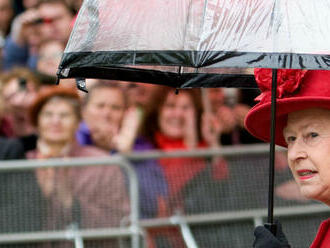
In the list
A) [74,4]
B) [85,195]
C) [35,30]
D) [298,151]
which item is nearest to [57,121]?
[85,195]

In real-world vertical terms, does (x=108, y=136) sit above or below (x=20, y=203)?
above

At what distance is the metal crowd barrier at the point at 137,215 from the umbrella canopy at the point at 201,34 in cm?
273

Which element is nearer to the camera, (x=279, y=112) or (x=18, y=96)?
(x=279, y=112)

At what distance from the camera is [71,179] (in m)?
5.78

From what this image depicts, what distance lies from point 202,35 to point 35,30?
19.7ft

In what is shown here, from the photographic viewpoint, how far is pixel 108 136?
6305mm

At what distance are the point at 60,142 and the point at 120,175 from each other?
22.0 inches

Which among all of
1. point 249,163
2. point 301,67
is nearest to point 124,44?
point 301,67

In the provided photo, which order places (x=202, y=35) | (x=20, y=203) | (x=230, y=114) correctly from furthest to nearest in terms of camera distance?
(x=230, y=114) < (x=20, y=203) < (x=202, y=35)

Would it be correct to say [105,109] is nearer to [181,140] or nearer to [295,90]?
[181,140]

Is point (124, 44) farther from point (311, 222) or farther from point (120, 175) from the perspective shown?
point (311, 222)

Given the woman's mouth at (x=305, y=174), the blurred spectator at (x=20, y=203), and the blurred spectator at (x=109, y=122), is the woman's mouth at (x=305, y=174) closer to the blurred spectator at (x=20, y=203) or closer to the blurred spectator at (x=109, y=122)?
the blurred spectator at (x=20, y=203)

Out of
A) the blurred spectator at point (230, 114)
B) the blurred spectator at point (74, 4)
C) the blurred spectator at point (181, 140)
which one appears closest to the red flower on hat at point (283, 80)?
the blurred spectator at point (181, 140)

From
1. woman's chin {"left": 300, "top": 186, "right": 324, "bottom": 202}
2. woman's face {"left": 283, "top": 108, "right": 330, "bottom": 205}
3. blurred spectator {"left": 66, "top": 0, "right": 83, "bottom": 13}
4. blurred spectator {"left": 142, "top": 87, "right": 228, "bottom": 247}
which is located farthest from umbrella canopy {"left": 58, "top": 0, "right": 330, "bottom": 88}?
blurred spectator {"left": 66, "top": 0, "right": 83, "bottom": 13}
